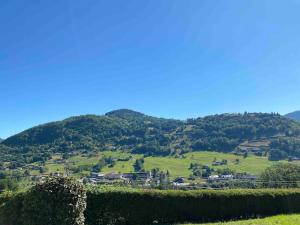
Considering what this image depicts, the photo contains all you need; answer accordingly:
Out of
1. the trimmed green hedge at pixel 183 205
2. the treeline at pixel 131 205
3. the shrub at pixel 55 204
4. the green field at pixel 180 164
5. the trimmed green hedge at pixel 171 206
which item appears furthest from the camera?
the green field at pixel 180 164

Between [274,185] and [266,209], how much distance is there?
1303 cm

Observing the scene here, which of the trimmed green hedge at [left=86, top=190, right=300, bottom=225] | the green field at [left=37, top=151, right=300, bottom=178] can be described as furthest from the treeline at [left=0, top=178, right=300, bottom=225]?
the green field at [left=37, top=151, right=300, bottom=178]

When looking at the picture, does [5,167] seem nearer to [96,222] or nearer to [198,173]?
[198,173]

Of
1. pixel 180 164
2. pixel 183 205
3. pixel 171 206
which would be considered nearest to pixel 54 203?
pixel 171 206

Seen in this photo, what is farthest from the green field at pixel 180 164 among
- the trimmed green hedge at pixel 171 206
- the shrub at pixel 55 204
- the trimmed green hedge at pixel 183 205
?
the shrub at pixel 55 204

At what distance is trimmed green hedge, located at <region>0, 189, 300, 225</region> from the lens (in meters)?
21.7

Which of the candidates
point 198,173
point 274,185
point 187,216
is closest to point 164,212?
point 187,216

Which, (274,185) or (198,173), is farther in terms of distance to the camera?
(198,173)

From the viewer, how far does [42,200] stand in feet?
54.1

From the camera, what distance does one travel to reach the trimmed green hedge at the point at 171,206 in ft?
71.1

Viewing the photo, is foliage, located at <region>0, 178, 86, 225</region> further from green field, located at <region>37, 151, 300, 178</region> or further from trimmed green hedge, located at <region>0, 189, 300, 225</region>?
green field, located at <region>37, 151, 300, 178</region>

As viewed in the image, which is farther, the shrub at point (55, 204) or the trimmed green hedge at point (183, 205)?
the trimmed green hedge at point (183, 205)

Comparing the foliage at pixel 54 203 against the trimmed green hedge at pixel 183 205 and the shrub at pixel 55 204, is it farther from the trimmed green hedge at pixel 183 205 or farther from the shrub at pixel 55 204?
the trimmed green hedge at pixel 183 205

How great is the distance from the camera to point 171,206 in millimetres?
23953
